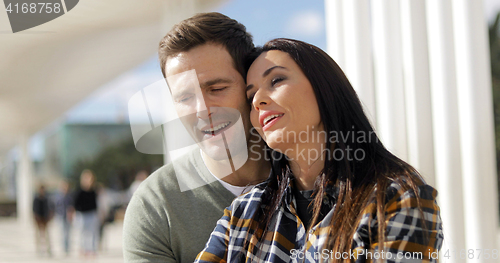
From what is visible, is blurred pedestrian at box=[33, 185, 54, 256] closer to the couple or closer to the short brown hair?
the couple

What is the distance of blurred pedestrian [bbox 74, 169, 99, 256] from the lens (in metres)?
7.00

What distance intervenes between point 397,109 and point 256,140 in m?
0.85

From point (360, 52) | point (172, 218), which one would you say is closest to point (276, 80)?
point (172, 218)

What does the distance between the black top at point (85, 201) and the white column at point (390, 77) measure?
596 centimetres

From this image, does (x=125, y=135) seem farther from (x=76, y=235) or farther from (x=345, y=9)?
(x=345, y=9)

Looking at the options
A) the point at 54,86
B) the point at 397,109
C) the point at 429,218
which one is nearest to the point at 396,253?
the point at 429,218

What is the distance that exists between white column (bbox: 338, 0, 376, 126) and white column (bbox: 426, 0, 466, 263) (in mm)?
355

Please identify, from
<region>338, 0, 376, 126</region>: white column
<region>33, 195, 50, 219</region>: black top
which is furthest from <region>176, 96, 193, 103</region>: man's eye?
<region>33, 195, 50, 219</region>: black top

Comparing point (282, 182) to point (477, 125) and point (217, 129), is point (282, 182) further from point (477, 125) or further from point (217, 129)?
point (477, 125)

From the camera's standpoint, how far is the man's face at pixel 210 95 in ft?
6.24

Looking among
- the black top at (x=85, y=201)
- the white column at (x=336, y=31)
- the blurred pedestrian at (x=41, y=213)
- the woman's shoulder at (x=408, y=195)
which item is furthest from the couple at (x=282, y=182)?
the blurred pedestrian at (x=41, y=213)

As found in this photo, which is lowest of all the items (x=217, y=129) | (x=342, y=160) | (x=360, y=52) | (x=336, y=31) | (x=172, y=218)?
(x=172, y=218)

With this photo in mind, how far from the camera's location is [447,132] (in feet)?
7.01

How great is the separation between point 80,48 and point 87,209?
9.28 feet
